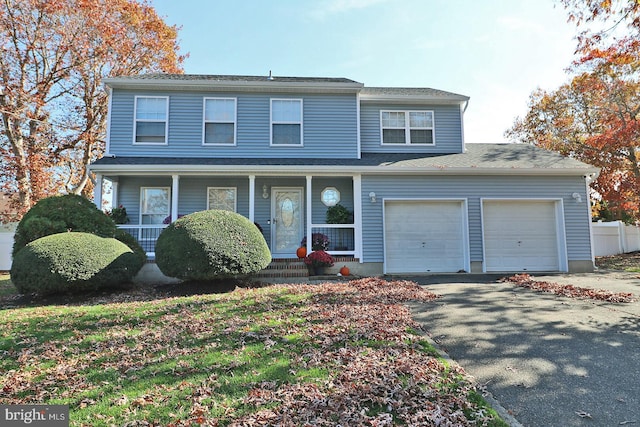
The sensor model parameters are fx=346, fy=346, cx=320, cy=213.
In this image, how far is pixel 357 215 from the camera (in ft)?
34.2

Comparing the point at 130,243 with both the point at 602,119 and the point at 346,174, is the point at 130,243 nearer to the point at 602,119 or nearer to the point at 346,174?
the point at 346,174

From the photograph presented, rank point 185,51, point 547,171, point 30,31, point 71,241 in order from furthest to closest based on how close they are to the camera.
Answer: point 185,51 → point 30,31 → point 547,171 → point 71,241

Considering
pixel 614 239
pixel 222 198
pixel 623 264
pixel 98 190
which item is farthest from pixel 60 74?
pixel 614 239

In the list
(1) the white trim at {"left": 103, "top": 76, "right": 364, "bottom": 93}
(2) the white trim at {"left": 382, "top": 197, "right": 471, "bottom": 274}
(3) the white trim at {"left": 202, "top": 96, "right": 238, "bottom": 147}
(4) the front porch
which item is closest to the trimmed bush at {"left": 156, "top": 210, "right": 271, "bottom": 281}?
(4) the front porch

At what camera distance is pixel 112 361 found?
3.78 meters

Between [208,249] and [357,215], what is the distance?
4.63m

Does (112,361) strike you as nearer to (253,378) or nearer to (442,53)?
(253,378)

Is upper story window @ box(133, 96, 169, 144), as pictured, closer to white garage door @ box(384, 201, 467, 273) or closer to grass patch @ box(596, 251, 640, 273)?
white garage door @ box(384, 201, 467, 273)

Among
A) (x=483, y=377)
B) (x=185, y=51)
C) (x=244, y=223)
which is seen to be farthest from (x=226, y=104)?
(x=185, y=51)

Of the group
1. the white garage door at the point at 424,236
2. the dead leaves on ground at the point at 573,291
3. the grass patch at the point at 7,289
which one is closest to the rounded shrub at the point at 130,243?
the grass patch at the point at 7,289

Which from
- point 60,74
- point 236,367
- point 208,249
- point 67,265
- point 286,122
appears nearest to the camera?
point 236,367

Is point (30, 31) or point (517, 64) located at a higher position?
point (30, 31)

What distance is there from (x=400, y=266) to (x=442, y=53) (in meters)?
6.87

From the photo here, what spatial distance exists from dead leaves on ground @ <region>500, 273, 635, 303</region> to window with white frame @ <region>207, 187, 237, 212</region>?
845 centimetres
